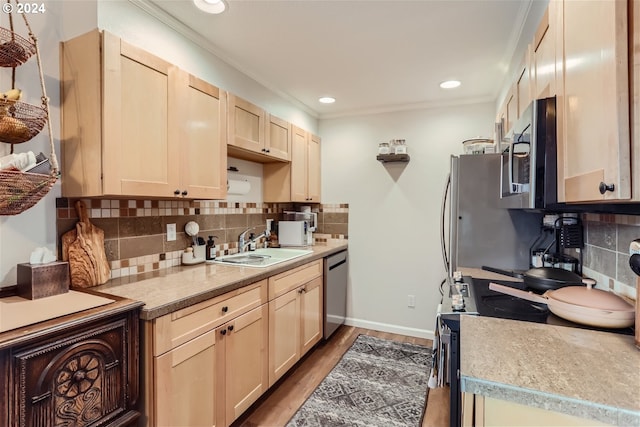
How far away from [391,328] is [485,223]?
66.5 inches

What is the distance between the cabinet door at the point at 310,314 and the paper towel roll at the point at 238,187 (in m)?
0.93

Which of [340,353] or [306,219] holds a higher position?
[306,219]

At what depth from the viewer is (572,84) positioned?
987 mm

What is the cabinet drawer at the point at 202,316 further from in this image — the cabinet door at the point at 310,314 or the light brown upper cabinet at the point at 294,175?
the light brown upper cabinet at the point at 294,175

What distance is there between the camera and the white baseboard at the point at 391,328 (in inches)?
127

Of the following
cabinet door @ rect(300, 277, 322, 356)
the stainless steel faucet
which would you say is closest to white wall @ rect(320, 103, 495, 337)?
cabinet door @ rect(300, 277, 322, 356)

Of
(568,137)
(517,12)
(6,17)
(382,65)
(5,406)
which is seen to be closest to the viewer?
(5,406)

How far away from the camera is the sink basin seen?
2246mm

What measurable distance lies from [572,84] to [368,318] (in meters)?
2.94

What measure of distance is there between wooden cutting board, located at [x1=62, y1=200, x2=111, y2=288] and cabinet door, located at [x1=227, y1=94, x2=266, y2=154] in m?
0.95

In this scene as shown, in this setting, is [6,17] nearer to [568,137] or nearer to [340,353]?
[568,137]

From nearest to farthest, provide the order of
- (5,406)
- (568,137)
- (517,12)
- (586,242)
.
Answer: (5,406)
(568,137)
(586,242)
(517,12)

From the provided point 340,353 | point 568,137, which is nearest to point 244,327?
point 340,353

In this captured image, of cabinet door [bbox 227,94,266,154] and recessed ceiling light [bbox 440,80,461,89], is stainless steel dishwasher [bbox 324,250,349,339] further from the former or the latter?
recessed ceiling light [bbox 440,80,461,89]
